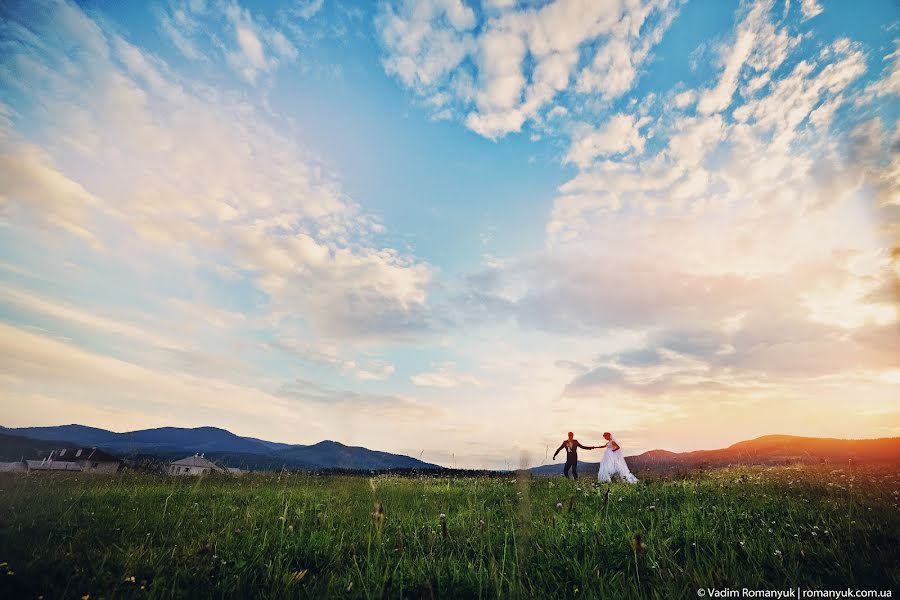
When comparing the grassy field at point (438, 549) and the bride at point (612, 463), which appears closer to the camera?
the grassy field at point (438, 549)

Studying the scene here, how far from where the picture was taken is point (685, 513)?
603 centimetres

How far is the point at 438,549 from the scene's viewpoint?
14.9 feet

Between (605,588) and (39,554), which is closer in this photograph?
(605,588)

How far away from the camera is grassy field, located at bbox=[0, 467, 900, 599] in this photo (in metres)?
3.43

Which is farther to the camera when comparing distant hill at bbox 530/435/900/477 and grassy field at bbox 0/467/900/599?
distant hill at bbox 530/435/900/477

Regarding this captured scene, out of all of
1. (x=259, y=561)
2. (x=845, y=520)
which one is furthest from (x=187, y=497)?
(x=845, y=520)

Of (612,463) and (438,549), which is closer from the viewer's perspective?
(438,549)

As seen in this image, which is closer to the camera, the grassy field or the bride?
the grassy field

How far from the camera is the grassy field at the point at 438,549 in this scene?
11.2 ft

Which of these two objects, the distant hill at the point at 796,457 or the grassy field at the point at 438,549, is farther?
the distant hill at the point at 796,457

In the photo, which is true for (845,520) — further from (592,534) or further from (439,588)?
(439,588)

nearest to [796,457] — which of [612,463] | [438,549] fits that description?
[612,463]

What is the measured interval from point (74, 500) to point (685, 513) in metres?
9.81

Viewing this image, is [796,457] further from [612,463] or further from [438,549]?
[438,549]
